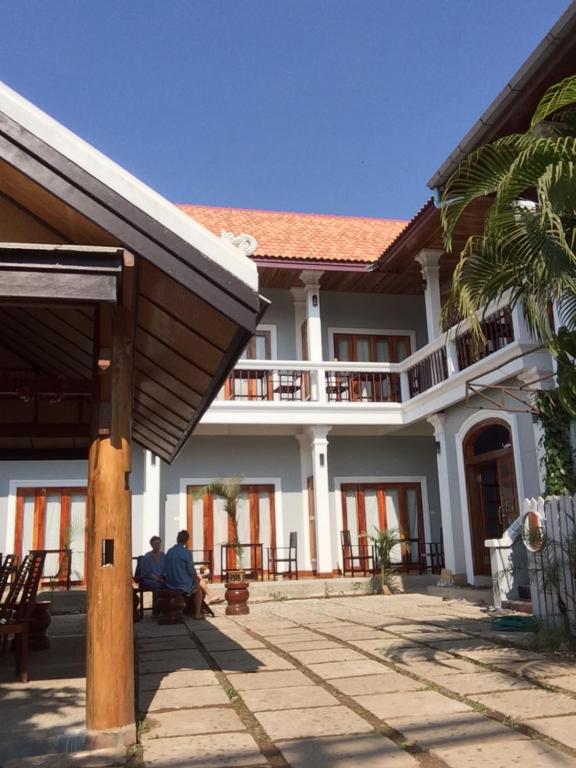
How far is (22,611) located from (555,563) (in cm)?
509

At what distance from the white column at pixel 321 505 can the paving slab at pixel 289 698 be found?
9.59m

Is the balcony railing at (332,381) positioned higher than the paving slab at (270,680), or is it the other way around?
the balcony railing at (332,381)

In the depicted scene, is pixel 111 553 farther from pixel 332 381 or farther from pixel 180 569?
pixel 332 381

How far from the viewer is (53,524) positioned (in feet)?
49.9

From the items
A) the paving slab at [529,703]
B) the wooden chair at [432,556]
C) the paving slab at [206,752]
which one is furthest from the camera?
Result: the wooden chair at [432,556]

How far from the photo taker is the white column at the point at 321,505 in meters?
14.9

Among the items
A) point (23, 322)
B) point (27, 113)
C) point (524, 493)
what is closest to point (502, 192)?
point (27, 113)

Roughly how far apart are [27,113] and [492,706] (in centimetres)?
456

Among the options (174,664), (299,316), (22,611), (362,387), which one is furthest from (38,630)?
(299,316)

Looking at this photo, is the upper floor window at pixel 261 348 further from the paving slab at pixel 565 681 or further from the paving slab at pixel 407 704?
the paving slab at pixel 407 704

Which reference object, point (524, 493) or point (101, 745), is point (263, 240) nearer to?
point (524, 493)

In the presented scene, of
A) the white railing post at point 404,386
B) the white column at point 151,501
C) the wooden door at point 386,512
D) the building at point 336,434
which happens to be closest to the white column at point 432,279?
the building at point 336,434

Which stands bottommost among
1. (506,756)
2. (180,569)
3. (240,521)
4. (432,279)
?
(506,756)

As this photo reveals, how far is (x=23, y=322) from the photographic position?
21.8ft
